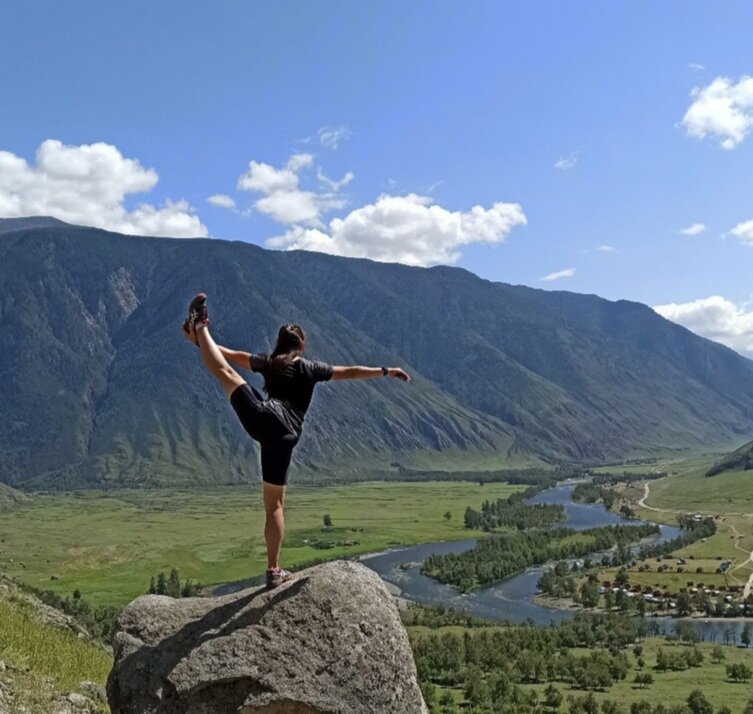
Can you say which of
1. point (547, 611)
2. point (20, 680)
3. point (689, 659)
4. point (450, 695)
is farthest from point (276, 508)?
point (547, 611)

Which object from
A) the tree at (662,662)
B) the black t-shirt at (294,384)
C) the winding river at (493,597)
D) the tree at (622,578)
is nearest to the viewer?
the black t-shirt at (294,384)

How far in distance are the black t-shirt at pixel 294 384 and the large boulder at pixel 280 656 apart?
253cm

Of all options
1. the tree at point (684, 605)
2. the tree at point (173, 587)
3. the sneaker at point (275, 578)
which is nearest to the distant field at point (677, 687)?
the tree at point (684, 605)

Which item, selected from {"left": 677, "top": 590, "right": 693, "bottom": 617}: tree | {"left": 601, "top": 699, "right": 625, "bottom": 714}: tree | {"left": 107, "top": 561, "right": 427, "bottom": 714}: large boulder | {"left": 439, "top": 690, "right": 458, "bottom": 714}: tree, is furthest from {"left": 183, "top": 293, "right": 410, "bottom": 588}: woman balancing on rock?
{"left": 677, "top": 590, "right": 693, "bottom": 617}: tree

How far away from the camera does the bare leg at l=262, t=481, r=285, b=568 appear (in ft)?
38.1

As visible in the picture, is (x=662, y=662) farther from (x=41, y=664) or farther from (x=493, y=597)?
(x=41, y=664)

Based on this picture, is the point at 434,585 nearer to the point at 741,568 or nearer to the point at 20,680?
the point at 741,568

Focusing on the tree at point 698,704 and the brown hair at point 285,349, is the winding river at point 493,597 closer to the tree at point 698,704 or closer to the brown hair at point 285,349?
the tree at point 698,704

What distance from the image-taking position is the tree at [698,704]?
297ft

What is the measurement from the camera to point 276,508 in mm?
11625

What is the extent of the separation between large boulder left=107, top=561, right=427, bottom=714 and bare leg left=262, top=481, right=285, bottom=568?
544mm

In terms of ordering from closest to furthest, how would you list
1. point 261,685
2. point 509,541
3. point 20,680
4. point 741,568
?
point 261,685, point 20,680, point 741,568, point 509,541

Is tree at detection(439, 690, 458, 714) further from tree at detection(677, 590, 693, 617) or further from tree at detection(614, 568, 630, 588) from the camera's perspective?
tree at detection(614, 568, 630, 588)

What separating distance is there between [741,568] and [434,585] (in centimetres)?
6428
